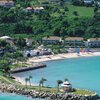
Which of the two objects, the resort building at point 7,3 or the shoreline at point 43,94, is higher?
the resort building at point 7,3

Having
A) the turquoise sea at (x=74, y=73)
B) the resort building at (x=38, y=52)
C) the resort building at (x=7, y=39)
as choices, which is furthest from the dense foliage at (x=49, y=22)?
the turquoise sea at (x=74, y=73)

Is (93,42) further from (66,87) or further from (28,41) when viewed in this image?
(66,87)

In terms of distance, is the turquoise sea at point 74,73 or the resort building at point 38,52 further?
the resort building at point 38,52

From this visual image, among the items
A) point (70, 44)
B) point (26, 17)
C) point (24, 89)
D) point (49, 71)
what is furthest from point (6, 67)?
point (26, 17)

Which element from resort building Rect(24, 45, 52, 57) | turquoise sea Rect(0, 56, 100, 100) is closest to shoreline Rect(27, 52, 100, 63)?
resort building Rect(24, 45, 52, 57)

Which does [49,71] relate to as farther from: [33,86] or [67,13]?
[67,13]

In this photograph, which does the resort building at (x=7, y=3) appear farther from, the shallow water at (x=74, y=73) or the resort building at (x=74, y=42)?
the shallow water at (x=74, y=73)

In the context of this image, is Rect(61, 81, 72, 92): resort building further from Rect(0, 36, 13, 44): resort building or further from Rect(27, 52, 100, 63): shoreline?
Rect(0, 36, 13, 44): resort building

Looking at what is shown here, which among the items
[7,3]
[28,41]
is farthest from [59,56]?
[7,3]
